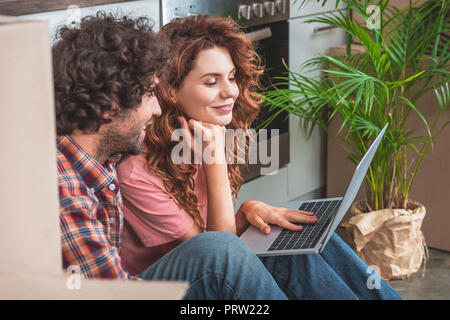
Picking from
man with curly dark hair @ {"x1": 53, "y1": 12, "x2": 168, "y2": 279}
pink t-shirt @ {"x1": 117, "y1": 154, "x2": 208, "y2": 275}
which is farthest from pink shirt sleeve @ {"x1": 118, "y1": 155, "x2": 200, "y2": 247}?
man with curly dark hair @ {"x1": 53, "y1": 12, "x2": 168, "y2": 279}

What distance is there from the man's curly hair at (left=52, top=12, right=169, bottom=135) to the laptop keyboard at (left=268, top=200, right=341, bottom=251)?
0.41 m

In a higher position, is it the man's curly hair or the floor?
the man's curly hair

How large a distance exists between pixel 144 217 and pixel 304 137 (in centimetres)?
152

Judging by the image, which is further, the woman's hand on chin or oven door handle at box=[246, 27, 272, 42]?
oven door handle at box=[246, 27, 272, 42]

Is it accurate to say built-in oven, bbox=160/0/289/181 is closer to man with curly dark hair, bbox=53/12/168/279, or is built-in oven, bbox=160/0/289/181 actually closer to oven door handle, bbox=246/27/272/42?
oven door handle, bbox=246/27/272/42

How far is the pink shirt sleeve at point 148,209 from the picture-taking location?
130 centimetres

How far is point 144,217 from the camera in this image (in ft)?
4.32

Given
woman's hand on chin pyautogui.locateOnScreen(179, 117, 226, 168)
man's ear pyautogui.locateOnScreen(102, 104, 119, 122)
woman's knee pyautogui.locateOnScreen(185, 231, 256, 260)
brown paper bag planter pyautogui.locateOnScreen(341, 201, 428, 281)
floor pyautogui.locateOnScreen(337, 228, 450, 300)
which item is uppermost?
man's ear pyautogui.locateOnScreen(102, 104, 119, 122)

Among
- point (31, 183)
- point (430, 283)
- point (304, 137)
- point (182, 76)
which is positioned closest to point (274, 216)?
point (182, 76)

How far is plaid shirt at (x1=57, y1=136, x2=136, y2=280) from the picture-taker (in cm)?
95

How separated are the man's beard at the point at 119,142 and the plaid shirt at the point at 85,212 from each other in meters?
0.04

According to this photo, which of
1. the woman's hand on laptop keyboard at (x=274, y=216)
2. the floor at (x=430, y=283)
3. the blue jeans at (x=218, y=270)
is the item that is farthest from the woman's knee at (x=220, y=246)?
the floor at (x=430, y=283)

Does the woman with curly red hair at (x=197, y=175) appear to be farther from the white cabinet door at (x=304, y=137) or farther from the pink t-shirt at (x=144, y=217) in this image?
the white cabinet door at (x=304, y=137)
